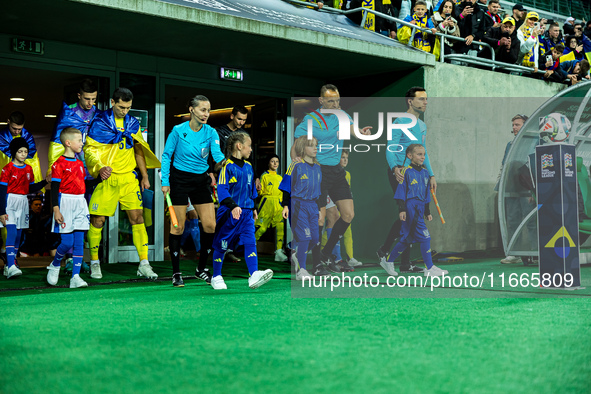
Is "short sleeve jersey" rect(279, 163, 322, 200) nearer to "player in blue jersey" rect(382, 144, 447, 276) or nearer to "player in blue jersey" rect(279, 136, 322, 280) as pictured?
"player in blue jersey" rect(279, 136, 322, 280)

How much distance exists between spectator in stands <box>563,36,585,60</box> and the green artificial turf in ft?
34.8

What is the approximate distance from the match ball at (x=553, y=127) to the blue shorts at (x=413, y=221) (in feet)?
5.58

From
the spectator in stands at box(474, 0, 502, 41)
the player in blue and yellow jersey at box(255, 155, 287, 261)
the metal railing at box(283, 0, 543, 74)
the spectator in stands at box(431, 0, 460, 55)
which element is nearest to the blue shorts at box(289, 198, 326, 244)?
the player in blue and yellow jersey at box(255, 155, 287, 261)

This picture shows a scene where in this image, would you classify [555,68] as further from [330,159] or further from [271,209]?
[330,159]

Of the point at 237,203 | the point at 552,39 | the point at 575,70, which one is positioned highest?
the point at 552,39

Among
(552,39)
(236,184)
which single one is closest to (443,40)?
(552,39)

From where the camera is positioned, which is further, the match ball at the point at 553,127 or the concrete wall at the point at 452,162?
the concrete wall at the point at 452,162

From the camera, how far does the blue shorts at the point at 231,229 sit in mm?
6853

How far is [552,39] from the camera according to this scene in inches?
621

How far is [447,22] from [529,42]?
8.13 ft

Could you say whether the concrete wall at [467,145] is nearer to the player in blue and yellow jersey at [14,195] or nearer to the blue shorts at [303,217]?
the blue shorts at [303,217]

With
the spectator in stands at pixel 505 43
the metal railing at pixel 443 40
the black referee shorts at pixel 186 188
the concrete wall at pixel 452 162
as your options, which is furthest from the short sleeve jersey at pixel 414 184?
the spectator in stands at pixel 505 43

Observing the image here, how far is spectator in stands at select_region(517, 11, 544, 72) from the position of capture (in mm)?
14266

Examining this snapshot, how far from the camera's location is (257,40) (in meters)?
9.93
